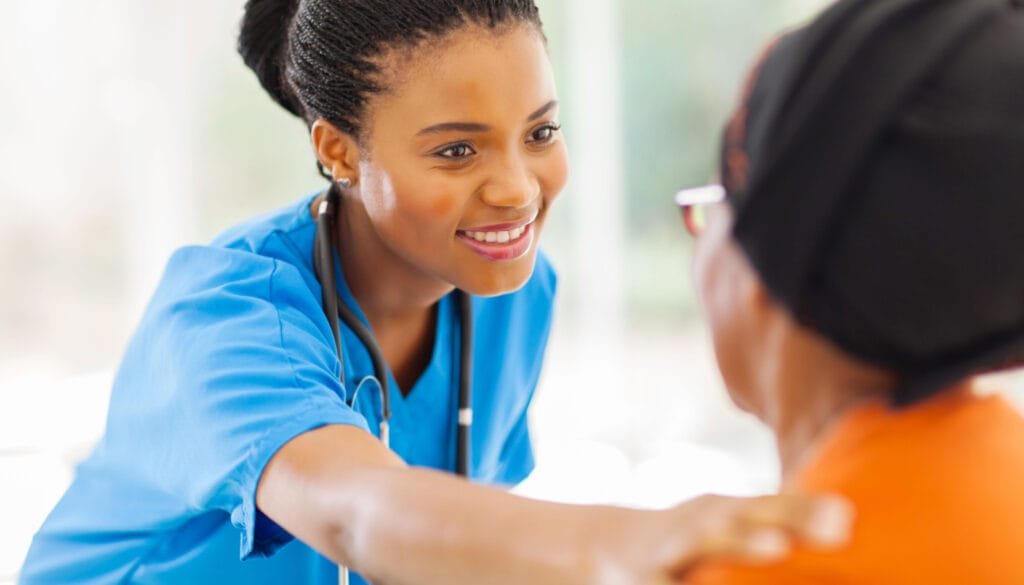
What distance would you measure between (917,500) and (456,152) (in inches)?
30.9

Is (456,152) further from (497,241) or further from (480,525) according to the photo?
(480,525)

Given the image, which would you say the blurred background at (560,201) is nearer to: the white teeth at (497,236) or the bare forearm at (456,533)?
the white teeth at (497,236)

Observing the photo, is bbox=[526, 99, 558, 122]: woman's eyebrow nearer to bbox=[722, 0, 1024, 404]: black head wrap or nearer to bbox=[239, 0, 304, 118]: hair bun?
bbox=[239, 0, 304, 118]: hair bun

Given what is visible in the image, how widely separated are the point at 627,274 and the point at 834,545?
3.55 m

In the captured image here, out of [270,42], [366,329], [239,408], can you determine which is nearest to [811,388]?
[239,408]

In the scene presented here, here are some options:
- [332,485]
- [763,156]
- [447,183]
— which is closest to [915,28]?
[763,156]

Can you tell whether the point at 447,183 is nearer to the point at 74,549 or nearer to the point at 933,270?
the point at 74,549

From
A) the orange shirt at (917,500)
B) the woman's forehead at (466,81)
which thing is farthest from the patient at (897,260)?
the woman's forehead at (466,81)

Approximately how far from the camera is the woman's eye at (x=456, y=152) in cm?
134

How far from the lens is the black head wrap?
0.65m

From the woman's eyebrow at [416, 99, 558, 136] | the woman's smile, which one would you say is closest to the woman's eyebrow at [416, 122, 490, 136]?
the woman's eyebrow at [416, 99, 558, 136]

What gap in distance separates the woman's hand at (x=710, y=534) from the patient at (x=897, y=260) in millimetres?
20

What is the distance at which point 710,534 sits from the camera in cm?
66

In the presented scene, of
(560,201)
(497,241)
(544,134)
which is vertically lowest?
(560,201)
